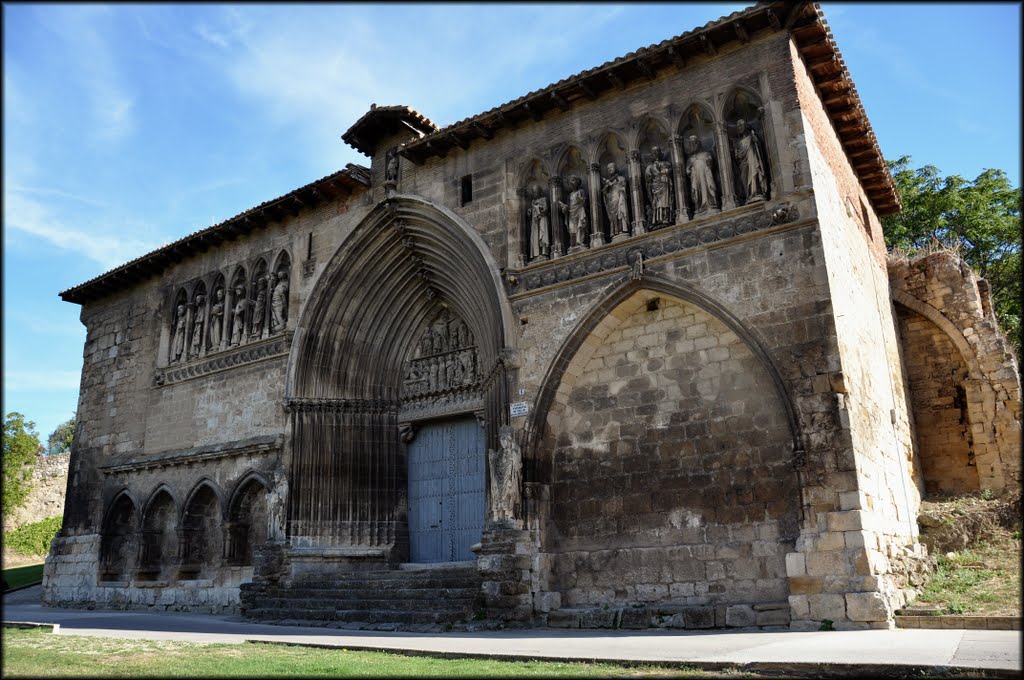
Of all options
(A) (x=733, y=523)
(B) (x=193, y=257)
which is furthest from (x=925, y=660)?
(B) (x=193, y=257)

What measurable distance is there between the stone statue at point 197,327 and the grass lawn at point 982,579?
14274 mm

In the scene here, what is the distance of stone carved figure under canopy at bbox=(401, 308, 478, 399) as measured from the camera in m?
14.9

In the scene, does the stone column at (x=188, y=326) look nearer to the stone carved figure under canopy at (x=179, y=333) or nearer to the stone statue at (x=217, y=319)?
the stone carved figure under canopy at (x=179, y=333)

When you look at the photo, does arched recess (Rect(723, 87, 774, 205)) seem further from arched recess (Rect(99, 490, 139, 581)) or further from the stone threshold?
arched recess (Rect(99, 490, 139, 581))

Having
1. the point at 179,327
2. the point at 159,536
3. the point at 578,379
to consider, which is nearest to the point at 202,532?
the point at 159,536

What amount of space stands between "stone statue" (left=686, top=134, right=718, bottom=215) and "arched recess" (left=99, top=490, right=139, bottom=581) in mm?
13236

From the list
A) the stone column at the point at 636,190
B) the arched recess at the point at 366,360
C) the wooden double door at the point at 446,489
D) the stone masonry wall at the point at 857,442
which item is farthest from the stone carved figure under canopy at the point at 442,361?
the stone masonry wall at the point at 857,442

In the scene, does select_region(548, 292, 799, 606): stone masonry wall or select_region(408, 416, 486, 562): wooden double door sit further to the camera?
select_region(408, 416, 486, 562): wooden double door

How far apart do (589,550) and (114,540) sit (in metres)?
11.7

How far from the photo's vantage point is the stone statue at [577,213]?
12.4m

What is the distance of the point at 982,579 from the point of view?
10.2 m

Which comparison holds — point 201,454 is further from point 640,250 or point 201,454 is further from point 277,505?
point 640,250

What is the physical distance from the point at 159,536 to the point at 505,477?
9.37 metres

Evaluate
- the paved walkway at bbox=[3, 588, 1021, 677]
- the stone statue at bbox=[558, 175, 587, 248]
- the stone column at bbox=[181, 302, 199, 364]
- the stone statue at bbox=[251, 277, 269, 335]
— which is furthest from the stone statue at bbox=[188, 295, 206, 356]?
the stone statue at bbox=[558, 175, 587, 248]
